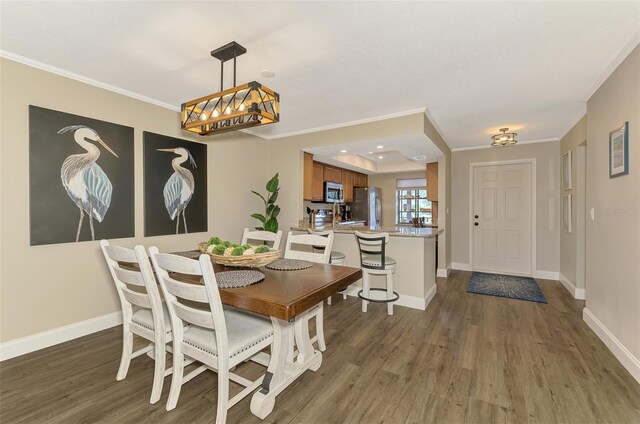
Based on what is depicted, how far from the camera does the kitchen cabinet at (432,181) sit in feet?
18.3

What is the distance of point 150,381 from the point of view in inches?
81.6

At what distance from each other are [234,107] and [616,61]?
306cm

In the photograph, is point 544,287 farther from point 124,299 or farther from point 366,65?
point 124,299

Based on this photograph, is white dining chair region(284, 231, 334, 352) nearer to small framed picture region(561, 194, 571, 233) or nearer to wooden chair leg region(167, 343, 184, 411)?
wooden chair leg region(167, 343, 184, 411)

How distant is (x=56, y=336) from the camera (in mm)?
2586

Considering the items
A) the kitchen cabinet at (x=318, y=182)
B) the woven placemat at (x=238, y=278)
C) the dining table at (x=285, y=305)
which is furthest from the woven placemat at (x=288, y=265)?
the kitchen cabinet at (x=318, y=182)

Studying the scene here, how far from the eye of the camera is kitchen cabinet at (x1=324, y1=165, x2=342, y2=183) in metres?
6.00

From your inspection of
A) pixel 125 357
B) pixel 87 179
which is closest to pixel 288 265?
pixel 125 357

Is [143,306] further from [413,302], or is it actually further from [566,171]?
[566,171]

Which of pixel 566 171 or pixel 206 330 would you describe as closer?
pixel 206 330

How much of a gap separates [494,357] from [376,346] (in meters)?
0.97

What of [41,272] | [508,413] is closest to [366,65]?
[508,413]

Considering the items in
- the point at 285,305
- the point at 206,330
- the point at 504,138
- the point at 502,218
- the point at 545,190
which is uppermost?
the point at 504,138

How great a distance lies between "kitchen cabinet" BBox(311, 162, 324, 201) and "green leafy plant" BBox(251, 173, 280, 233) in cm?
103
